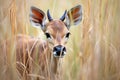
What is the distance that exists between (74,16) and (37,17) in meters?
0.17

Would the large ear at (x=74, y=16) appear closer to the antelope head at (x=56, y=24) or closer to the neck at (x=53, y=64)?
the antelope head at (x=56, y=24)

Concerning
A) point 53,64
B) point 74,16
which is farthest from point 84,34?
point 53,64

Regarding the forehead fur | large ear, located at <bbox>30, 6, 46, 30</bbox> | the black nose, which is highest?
large ear, located at <bbox>30, 6, 46, 30</bbox>

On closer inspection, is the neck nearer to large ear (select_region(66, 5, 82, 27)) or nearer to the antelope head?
the antelope head

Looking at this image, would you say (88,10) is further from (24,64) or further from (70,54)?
(24,64)

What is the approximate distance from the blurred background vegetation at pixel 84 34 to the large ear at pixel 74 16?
0.02 meters

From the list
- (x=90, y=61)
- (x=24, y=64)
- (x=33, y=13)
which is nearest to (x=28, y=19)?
(x=33, y=13)

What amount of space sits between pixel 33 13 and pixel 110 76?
0.46m

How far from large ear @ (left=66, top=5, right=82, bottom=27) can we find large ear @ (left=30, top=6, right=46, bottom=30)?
113mm

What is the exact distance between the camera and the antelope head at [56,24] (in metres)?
2.10

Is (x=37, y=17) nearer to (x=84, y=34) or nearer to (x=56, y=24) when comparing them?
(x=56, y=24)

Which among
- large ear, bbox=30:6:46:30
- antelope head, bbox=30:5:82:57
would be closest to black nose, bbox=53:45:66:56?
A: antelope head, bbox=30:5:82:57

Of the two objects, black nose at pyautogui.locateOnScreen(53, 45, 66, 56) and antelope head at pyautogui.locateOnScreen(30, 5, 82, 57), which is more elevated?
antelope head at pyautogui.locateOnScreen(30, 5, 82, 57)

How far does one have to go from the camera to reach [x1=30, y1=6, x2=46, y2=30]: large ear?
7.07 feet
